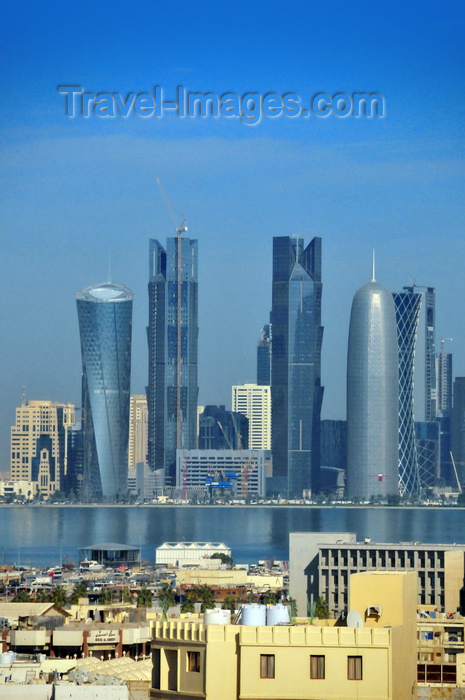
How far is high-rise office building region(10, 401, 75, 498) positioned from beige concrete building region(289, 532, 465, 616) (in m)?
74.0

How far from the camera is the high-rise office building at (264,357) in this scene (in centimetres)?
10800

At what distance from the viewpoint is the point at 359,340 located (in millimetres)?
93438

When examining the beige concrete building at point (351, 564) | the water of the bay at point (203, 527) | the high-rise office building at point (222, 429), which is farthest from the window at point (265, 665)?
the high-rise office building at point (222, 429)

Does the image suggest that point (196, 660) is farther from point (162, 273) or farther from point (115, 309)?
point (162, 273)

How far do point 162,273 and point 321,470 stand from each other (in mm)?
16620

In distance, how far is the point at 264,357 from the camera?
109 meters

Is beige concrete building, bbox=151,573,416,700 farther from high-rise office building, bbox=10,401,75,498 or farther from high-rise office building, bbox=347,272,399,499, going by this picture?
high-rise office building, bbox=10,401,75,498

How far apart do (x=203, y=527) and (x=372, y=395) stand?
18493 mm

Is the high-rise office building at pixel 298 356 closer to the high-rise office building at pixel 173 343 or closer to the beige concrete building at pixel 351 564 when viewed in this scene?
the high-rise office building at pixel 173 343

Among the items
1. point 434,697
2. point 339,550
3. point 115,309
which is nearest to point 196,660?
point 434,697

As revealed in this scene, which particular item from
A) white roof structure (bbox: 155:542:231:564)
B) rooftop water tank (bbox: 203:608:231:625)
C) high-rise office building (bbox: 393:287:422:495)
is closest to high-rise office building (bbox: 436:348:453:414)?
high-rise office building (bbox: 393:287:422:495)

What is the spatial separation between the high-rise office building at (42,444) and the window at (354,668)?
99109mm

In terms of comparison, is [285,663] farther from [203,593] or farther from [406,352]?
[406,352]

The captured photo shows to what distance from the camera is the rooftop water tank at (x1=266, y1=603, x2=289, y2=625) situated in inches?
217
